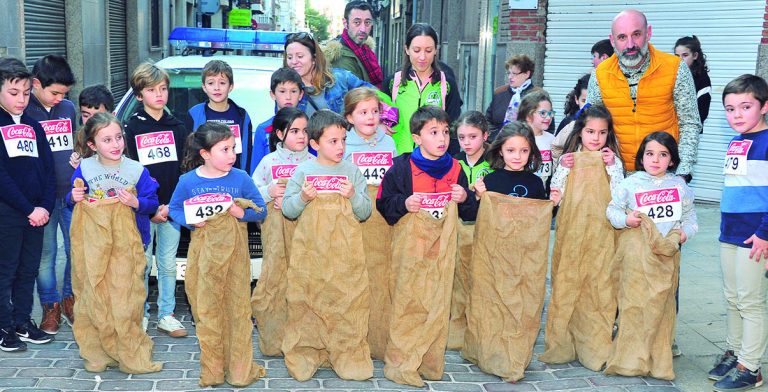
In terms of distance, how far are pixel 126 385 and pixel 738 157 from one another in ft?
11.9

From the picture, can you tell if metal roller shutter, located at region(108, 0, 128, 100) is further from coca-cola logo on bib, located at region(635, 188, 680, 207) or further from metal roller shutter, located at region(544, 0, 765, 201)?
coca-cola logo on bib, located at region(635, 188, 680, 207)

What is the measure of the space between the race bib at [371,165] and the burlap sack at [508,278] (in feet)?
2.18

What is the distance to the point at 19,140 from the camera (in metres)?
4.99

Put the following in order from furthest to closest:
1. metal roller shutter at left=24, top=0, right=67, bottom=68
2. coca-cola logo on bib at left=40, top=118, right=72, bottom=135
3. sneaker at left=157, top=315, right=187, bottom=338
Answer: metal roller shutter at left=24, top=0, right=67, bottom=68 < sneaker at left=157, top=315, right=187, bottom=338 < coca-cola logo on bib at left=40, top=118, right=72, bottom=135

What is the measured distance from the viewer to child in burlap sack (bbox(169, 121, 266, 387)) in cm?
455

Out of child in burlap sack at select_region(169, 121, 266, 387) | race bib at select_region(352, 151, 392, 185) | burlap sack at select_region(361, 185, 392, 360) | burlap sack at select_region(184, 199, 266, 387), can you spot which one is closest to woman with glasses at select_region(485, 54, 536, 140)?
race bib at select_region(352, 151, 392, 185)

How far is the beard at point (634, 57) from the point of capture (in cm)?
513

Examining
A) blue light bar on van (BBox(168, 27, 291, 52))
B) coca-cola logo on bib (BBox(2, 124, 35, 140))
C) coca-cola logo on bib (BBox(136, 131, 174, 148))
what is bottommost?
coca-cola logo on bib (BBox(136, 131, 174, 148))

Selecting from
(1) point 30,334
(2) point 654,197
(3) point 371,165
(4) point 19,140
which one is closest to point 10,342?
(1) point 30,334

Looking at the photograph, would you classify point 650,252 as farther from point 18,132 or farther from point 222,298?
point 18,132

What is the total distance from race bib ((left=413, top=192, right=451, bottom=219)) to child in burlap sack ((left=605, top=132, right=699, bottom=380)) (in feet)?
3.30

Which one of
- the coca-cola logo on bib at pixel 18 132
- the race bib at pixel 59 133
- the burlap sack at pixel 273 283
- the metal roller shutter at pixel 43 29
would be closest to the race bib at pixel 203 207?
the burlap sack at pixel 273 283

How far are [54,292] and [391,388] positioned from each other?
2409 mm

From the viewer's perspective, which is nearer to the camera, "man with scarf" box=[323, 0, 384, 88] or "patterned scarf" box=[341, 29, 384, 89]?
"man with scarf" box=[323, 0, 384, 88]
